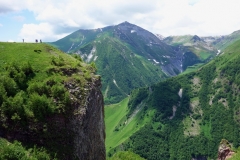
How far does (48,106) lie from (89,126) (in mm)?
10546

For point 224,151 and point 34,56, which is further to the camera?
point 224,151

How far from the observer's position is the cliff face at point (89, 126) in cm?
5269

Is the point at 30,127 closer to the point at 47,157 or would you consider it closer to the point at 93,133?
the point at 47,157

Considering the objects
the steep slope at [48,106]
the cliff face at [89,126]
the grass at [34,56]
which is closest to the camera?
the steep slope at [48,106]

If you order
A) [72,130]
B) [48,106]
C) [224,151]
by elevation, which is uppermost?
[48,106]

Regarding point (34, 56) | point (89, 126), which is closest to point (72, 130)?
point (89, 126)

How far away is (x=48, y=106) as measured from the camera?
50719 millimetres

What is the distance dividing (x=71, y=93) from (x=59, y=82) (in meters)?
3.21

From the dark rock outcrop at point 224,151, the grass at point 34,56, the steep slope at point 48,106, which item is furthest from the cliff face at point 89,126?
the dark rock outcrop at point 224,151

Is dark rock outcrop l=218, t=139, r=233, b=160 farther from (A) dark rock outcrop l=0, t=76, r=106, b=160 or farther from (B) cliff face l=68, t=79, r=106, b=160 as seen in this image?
(A) dark rock outcrop l=0, t=76, r=106, b=160

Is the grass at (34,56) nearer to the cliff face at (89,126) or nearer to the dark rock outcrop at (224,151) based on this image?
the cliff face at (89,126)

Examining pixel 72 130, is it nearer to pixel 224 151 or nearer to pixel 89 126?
pixel 89 126

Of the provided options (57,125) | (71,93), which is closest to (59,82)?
(71,93)

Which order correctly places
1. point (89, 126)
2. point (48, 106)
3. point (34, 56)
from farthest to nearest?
point (34, 56), point (89, 126), point (48, 106)
